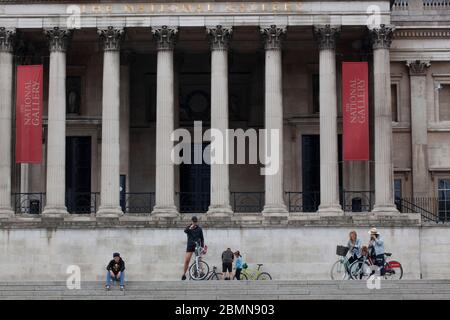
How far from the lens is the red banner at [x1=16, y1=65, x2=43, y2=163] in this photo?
57062 mm

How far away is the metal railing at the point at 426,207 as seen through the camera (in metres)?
61.7

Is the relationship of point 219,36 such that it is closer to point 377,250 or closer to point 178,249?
point 178,249

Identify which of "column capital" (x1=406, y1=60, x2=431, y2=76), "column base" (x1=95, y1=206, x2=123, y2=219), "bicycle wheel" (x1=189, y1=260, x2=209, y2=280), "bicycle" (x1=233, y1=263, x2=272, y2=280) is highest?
"column capital" (x1=406, y1=60, x2=431, y2=76)

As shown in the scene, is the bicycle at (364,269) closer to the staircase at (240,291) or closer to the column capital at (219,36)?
the staircase at (240,291)

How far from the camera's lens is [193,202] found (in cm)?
6153

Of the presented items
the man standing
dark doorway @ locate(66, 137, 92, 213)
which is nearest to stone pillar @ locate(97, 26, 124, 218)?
dark doorway @ locate(66, 137, 92, 213)

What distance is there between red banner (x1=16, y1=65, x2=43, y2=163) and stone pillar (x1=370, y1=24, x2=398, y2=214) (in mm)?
15161

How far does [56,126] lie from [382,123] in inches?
578

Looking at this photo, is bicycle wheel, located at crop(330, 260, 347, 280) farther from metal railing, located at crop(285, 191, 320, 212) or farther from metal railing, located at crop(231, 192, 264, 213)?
metal railing, located at crop(231, 192, 264, 213)

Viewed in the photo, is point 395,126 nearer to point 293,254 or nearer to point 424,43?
point 424,43

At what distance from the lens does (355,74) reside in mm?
57281

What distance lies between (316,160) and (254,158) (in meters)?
3.06
